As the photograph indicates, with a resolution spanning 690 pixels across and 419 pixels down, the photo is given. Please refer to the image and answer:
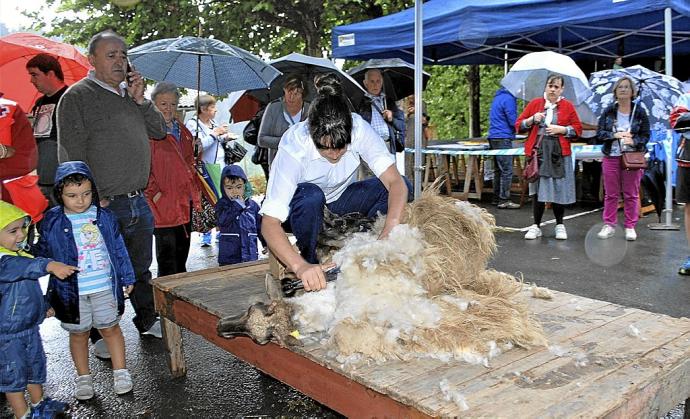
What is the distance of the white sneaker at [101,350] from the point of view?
385cm

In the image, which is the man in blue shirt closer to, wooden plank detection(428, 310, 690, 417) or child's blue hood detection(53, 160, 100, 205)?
wooden plank detection(428, 310, 690, 417)

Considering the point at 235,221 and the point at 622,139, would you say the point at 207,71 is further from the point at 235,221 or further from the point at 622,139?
the point at 622,139

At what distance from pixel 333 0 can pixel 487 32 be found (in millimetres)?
4168

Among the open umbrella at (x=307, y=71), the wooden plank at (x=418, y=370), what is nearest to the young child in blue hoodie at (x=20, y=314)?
the wooden plank at (x=418, y=370)

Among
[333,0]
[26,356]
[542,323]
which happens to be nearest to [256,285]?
[26,356]

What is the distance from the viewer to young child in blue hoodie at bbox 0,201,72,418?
2785 mm

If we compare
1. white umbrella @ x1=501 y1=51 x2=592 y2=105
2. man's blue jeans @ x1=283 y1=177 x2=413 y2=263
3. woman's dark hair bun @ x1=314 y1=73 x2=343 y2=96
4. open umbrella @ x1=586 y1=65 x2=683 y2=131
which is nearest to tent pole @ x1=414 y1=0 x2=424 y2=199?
white umbrella @ x1=501 y1=51 x2=592 y2=105

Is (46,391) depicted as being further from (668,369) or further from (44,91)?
(668,369)

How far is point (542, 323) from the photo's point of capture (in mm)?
2641

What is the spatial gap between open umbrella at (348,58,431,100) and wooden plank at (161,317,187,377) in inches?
168

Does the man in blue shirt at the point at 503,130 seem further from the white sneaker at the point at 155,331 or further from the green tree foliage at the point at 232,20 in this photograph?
the white sneaker at the point at 155,331

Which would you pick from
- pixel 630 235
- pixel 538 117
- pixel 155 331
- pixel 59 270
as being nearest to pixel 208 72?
pixel 155 331

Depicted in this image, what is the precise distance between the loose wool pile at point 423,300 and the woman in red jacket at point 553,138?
4.02 metres

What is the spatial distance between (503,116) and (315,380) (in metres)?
7.64
